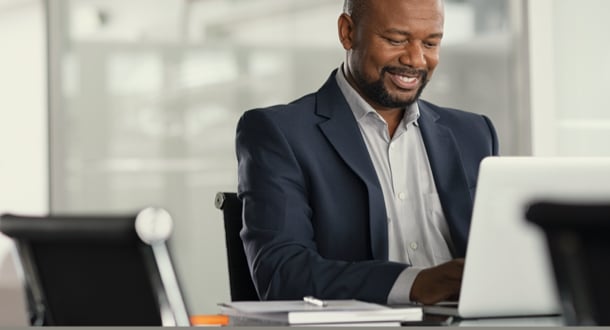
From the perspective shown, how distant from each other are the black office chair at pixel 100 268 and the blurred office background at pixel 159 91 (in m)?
3.40

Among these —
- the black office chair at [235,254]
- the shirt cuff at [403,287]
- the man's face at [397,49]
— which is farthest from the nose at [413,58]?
the shirt cuff at [403,287]

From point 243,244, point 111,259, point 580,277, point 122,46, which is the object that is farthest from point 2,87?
point 580,277

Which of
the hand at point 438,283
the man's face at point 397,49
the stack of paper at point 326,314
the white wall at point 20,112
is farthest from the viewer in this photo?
the white wall at point 20,112

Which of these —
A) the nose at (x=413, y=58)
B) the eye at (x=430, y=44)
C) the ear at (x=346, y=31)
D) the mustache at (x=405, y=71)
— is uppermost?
the ear at (x=346, y=31)

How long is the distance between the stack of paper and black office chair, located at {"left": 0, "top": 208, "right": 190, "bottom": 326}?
355mm

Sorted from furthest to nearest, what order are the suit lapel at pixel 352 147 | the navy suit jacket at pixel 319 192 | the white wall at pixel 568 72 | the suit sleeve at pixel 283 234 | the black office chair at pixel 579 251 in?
1. the white wall at pixel 568 72
2. the suit lapel at pixel 352 147
3. the navy suit jacket at pixel 319 192
4. the suit sleeve at pixel 283 234
5. the black office chair at pixel 579 251

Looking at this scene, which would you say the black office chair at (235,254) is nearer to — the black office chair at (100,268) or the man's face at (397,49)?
the man's face at (397,49)

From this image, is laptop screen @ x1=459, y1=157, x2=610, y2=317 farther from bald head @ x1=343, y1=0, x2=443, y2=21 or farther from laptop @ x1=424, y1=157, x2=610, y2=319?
bald head @ x1=343, y1=0, x2=443, y2=21

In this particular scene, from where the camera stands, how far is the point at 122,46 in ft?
16.3

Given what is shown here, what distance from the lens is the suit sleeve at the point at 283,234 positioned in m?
2.28

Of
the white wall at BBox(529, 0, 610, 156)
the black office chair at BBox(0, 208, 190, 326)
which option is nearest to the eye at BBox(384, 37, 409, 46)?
the black office chair at BBox(0, 208, 190, 326)

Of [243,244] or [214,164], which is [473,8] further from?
[243,244]

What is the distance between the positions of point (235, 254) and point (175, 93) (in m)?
2.49

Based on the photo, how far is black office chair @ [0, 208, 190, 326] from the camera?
1318 mm
